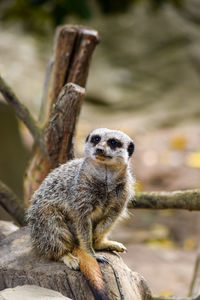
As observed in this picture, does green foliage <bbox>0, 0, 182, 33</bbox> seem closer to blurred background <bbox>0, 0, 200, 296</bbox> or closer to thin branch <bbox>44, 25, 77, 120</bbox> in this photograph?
blurred background <bbox>0, 0, 200, 296</bbox>

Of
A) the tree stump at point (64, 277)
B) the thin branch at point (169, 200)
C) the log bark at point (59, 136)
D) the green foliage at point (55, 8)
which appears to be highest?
the green foliage at point (55, 8)

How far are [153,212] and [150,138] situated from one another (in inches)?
71.2

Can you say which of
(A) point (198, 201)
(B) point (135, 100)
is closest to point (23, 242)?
(A) point (198, 201)

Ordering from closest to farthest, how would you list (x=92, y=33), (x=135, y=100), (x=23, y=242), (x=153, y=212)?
(x=23, y=242), (x=92, y=33), (x=153, y=212), (x=135, y=100)

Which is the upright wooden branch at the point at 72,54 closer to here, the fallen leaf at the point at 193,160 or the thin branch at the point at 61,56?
the thin branch at the point at 61,56

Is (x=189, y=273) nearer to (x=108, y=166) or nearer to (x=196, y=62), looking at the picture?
(x=108, y=166)

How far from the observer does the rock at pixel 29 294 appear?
7.20ft

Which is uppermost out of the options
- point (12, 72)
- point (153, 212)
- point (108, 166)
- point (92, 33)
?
point (92, 33)

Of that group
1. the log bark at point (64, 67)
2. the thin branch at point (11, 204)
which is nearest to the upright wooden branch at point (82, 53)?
the log bark at point (64, 67)

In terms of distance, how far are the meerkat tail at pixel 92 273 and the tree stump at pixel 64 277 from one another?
37 mm

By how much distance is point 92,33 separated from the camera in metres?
3.47

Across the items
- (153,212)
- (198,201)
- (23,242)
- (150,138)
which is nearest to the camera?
(23,242)

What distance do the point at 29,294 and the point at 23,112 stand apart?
1.50m

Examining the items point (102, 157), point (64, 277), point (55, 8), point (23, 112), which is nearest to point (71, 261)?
point (64, 277)
